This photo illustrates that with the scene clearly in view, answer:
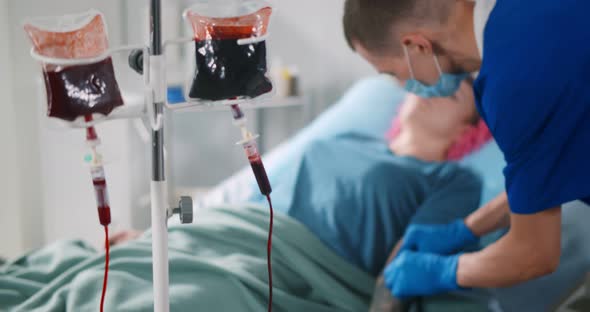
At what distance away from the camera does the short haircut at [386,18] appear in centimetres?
95

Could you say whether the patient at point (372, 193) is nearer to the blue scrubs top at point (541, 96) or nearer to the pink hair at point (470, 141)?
the pink hair at point (470, 141)

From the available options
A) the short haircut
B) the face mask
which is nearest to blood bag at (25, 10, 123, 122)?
the short haircut

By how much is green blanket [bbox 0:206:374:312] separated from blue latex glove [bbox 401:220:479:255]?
134mm

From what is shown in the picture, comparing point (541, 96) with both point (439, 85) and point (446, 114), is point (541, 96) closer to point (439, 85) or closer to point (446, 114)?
point (439, 85)

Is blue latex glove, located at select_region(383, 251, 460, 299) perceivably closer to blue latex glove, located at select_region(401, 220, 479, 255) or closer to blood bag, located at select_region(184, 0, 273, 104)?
blue latex glove, located at select_region(401, 220, 479, 255)

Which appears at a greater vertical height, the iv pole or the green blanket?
the iv pole

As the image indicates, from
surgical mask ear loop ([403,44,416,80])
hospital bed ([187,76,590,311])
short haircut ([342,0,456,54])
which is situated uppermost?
short haircut ([342,0,456,54])

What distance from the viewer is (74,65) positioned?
2.00ft

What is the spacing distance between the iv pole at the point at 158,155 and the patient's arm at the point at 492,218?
30.9 inches

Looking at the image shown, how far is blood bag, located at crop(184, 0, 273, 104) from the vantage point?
67 cm

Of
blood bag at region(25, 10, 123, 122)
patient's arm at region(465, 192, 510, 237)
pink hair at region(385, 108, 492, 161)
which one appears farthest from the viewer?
pink hair at region(385, 108, 492, 161)

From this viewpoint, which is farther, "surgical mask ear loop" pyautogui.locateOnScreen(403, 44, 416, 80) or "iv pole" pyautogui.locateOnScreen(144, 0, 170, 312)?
"surgical mask ear loop" pyautogui.locateOnScreen(403, 44, 416, 80)

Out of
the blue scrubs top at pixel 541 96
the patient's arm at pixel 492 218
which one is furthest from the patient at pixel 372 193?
the blue scrubs top at pixel 541 96

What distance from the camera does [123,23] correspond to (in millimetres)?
1768
